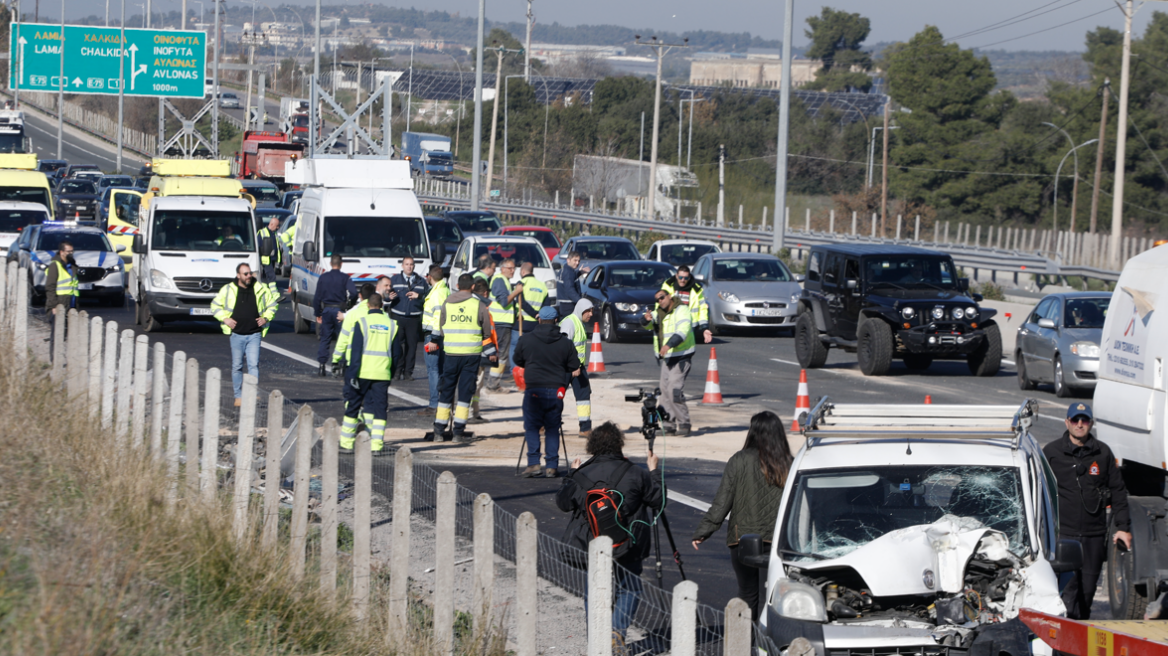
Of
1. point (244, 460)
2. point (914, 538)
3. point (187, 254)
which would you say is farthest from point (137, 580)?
point (187, 254)

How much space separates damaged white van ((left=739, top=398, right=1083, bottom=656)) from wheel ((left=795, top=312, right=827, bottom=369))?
14.1 meters

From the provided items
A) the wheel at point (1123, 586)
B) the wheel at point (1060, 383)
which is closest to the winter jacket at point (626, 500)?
the wheel at point (1123, 586)

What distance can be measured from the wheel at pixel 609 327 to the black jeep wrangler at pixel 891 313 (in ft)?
14.0

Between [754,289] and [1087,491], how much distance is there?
18285 millimetres

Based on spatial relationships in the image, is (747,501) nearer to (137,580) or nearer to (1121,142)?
(137,580)

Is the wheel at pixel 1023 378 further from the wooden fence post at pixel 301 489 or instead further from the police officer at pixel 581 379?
the wooden fence post at pixel 301 489

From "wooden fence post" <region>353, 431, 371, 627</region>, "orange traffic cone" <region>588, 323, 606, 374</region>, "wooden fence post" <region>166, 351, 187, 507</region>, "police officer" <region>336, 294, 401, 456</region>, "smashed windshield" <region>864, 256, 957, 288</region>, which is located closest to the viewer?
"wooden fence post" <region>353, 431, 371, 627</region>

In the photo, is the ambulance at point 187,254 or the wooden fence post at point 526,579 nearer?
the wooden fence post at point 526,579

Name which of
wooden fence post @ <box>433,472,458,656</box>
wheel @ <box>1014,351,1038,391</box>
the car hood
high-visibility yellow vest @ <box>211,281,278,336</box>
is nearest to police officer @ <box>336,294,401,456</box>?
high-visibility yellow vest @ <box>211,281,278,336</box>

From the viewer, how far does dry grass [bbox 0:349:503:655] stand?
561 centimetres

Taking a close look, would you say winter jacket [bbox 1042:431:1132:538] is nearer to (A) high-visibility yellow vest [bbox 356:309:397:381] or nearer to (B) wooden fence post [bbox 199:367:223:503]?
(B) wooden fence post [bbox 199:367:223:503]

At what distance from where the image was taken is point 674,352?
604 inches

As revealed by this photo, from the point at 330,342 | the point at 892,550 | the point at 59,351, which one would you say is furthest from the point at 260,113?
the point at 892,550

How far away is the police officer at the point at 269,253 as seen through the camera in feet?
77.4
